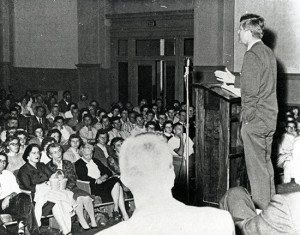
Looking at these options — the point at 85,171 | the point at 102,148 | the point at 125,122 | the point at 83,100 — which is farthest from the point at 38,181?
the point at 83,100

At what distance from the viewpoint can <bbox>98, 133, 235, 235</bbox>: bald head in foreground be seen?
156 cm

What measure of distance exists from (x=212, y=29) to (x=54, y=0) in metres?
5.05

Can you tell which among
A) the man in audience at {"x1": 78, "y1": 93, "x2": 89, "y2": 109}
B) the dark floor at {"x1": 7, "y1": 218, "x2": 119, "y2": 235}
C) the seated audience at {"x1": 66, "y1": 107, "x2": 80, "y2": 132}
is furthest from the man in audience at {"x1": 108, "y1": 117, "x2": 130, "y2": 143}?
the dark floor at {"x1": 7, "y1": 218, "x2": 119, "y2": 235}

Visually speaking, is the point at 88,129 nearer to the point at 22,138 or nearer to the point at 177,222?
the point at 22,138

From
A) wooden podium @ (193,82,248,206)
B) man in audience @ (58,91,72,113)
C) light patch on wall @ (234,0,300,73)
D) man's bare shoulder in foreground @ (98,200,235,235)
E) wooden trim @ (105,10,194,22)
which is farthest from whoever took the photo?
wooden trim @ (105,10,194,22)

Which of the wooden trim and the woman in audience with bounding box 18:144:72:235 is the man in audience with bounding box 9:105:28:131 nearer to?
the woman in audience with bounding box 18:144:72:235

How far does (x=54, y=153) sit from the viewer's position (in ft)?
→ 17.3

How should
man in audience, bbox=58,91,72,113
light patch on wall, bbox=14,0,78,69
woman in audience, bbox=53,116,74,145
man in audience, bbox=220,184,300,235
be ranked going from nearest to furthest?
man in audience, bbox=220,184,300,235, woman in audience, bbox=53,116,74,145, man in audience, bbox=58,91,72,113, light patch on wall, bbox=14,0,78,69

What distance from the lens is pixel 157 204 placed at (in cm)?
159

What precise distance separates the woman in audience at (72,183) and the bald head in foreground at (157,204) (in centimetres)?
333

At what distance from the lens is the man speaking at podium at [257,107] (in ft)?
11.0

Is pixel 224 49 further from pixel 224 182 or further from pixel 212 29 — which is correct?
pixel 224 182

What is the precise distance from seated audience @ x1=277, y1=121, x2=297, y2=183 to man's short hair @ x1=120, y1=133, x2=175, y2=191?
12.7 ft

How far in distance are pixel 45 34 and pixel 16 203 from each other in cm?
914
